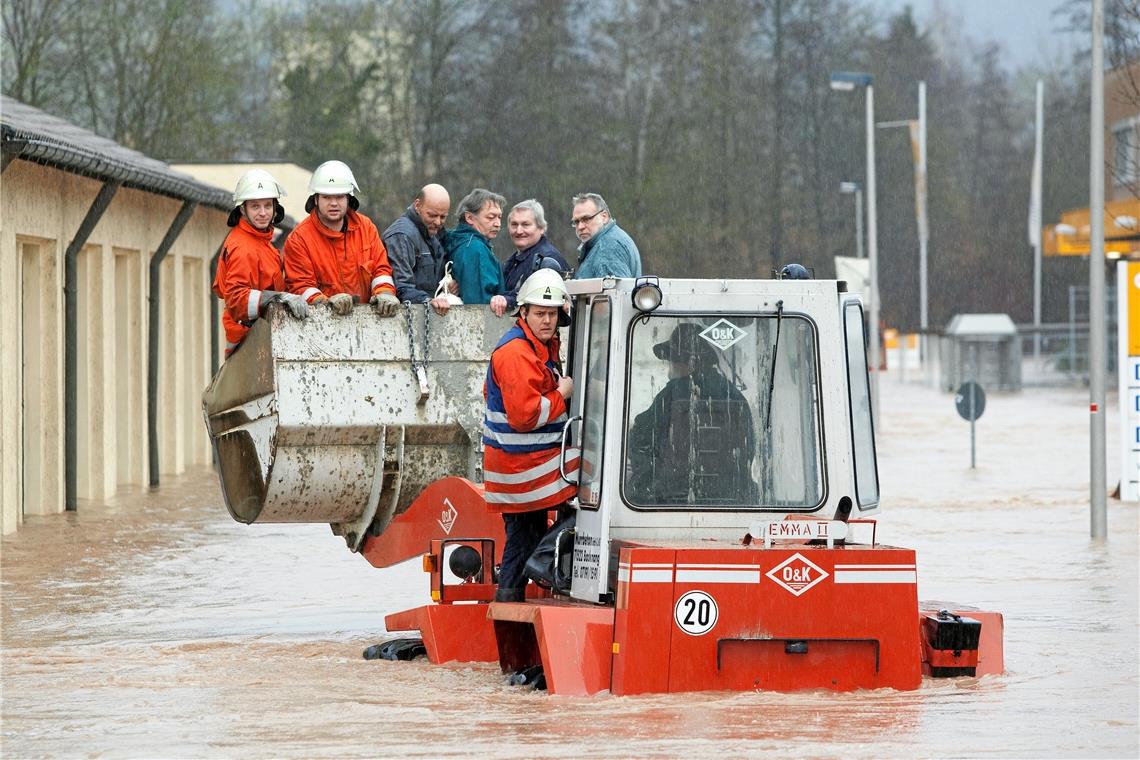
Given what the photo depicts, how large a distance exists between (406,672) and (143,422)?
54.6 ft

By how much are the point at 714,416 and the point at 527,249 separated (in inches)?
98.6

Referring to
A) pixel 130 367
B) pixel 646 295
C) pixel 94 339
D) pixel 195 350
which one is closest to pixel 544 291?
pixel 646 295

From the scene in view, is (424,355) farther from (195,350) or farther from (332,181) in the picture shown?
(195,350)

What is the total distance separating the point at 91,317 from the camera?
25219mm

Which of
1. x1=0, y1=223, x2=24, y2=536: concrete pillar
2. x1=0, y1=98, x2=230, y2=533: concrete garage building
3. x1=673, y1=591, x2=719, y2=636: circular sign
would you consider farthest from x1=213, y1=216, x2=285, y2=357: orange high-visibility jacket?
x1=0, y1=223, x2=24, y2=536: concrete pillar

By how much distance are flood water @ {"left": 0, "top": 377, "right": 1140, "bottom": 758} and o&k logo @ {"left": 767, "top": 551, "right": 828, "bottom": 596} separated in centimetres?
52

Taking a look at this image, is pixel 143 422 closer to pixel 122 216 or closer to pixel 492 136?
pixel 122 216

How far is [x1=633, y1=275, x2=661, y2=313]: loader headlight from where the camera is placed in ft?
33.0

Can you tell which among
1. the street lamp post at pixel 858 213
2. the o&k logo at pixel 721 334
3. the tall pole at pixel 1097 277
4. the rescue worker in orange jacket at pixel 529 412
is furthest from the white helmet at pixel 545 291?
the street lamp post at pixel 858 213

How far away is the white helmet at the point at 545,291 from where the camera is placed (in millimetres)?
10367

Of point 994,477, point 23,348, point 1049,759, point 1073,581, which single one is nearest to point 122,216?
point 23,348

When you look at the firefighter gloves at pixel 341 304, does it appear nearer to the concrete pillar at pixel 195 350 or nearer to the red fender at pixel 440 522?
the red fender at pixel 440 522

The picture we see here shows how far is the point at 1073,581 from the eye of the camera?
16.5m

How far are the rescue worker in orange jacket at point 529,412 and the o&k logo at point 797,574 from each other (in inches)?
50.5
